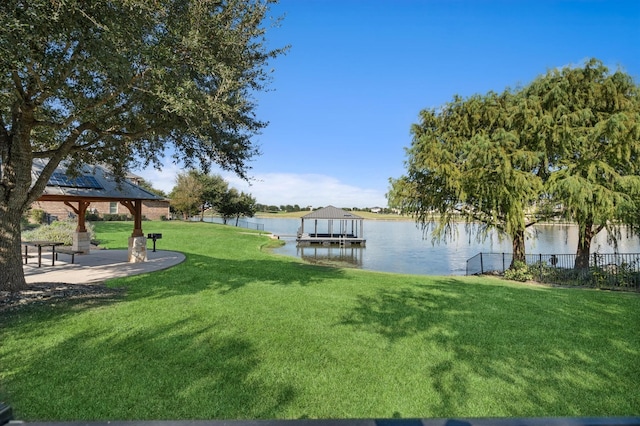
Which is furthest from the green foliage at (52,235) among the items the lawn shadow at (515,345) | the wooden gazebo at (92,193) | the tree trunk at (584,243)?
the tree trunk at (584,243)

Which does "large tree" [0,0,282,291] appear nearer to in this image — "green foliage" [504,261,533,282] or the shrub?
"green foliage" [504,261,533,282]

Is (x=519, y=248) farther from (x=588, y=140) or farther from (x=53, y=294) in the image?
(x=53, y=294)

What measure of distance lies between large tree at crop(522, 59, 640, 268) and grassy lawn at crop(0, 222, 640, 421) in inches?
264

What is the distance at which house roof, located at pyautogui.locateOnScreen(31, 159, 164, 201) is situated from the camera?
1106cm

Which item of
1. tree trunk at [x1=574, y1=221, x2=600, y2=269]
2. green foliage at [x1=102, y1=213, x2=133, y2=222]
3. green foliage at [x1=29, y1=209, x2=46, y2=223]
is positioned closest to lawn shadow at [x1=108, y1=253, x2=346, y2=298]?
tree trunk at [x1=574, y1=221, x2=600, y2=269]

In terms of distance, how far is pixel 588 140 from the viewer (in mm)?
13008

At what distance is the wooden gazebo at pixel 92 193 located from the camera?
1120 centimetres

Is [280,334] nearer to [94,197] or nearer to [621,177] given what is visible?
[94,197]

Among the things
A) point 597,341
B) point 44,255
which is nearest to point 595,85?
point 597,341

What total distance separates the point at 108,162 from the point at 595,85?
1770cm

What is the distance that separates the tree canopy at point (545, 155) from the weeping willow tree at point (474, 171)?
43mm

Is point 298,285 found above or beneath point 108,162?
beneath

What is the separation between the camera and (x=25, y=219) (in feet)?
90.7

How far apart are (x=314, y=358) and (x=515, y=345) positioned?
280 cm
